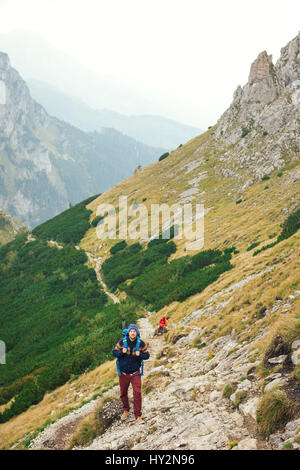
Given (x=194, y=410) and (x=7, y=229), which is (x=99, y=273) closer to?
(x=194, y=410)

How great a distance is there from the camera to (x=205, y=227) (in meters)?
36.5

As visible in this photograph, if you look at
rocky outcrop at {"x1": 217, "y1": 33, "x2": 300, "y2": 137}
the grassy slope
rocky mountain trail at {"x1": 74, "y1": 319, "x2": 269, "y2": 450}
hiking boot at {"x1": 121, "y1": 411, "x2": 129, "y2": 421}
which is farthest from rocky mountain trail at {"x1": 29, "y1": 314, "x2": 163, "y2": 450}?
rocky outcrop at {"x1": 217, "y1": 33, "x2": 300, "y2": 137}

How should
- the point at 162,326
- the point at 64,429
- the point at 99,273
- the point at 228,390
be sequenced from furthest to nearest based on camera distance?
the point at 99,273 < the point at 162,326 < the point at 64,429 < the point at 228,390

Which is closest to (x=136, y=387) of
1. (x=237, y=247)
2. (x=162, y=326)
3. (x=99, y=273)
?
(x=162, y=326)

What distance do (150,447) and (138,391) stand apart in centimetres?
173

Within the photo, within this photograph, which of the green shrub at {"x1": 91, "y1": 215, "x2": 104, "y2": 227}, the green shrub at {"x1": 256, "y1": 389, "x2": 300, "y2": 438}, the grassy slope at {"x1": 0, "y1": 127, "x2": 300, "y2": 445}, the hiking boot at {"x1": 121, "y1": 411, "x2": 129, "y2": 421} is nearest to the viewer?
the green shrub at {"x1": 256, "y1": 389, "x2": 300, "y2": 438}

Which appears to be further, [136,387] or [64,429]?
[64,429]

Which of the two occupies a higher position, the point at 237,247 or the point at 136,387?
the point at 237,247

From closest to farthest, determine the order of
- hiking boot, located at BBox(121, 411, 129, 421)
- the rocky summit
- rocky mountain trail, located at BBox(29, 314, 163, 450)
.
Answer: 1. the rocky summit
2. hiking boot, located at BBox(121, 411, 129, 421)
3. rocky mountain trail, located at BBox(29, 314, 163, 450)

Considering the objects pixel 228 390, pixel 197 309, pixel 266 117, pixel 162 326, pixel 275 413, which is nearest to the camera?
pixel 275 413

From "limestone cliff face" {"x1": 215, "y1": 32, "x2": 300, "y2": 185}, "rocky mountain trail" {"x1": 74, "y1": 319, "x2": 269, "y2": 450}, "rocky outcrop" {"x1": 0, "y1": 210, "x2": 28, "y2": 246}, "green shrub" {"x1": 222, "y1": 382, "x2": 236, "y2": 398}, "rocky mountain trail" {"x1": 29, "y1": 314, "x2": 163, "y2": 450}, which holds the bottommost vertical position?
"rocky mountain trail" {"x1": 29, "y1": 314, "x2": 163, "y2": 450}

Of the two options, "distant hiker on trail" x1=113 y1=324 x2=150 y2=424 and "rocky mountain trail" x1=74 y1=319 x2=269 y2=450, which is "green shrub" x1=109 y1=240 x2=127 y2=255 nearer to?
"rocky mountain trail" x1=74 y1=319 x2=269 y2=450
